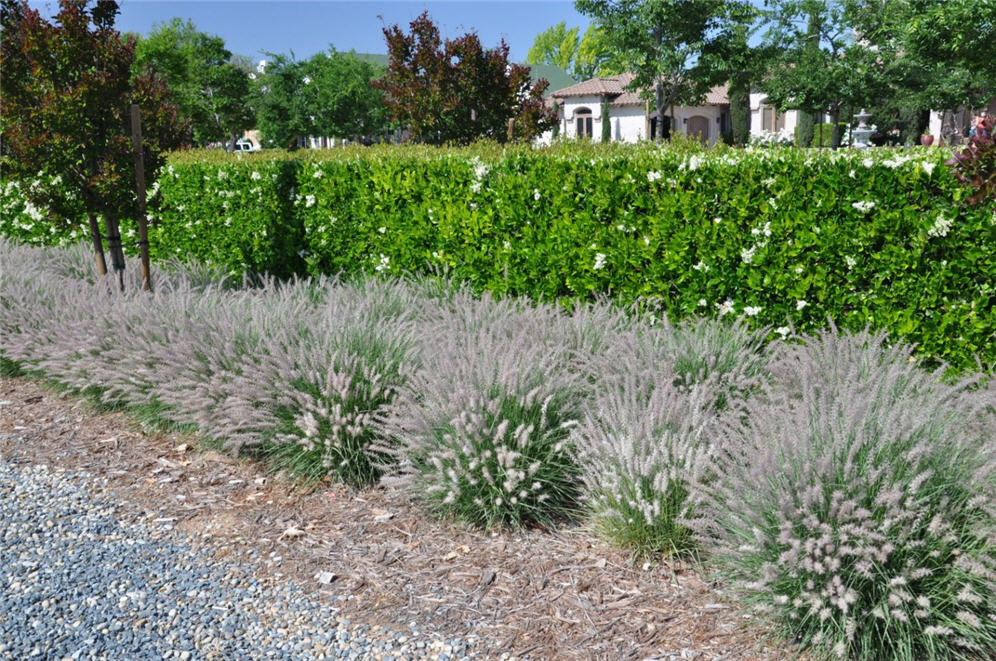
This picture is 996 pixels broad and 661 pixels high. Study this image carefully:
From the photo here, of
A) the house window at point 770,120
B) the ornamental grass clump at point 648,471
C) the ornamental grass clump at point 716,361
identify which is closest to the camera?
the ornamental grass clump at point 648,471

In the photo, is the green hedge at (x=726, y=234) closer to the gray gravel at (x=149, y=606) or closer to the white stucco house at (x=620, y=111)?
the gray gravel at (x=149, y=606)

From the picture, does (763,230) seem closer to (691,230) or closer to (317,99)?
(691,230)

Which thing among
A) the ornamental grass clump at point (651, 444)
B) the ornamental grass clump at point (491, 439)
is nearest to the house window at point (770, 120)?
A: the ornamental grass clump at point (651, 444)

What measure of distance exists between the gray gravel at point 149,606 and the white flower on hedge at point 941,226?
11.6ft

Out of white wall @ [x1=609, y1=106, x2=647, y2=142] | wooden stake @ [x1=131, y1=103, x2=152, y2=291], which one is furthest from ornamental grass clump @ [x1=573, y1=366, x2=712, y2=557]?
white wall @ [x1=609, y1=106, x2=647, y2=142]

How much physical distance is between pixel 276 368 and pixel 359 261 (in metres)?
3.74

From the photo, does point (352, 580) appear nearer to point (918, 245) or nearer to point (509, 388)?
point (509, 388)

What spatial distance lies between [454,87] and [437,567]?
447 inches

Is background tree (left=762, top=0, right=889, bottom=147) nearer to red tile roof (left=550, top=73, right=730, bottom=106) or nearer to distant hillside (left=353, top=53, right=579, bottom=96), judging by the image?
red tile roof (left=550, top=73, right=730, bottom=106)

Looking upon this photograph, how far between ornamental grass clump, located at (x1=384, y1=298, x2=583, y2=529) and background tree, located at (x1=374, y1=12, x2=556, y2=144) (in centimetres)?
974

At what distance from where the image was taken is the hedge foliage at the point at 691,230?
459 centimetres

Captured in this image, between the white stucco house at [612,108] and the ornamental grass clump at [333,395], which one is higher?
the white stucco house at [612,108]

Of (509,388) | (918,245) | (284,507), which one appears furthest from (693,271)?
(284,507)

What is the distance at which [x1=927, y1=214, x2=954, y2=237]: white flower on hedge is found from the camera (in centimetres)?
449
